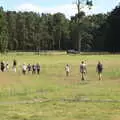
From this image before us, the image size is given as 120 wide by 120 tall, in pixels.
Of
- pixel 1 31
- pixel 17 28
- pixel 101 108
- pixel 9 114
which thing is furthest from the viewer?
pixel 17 28

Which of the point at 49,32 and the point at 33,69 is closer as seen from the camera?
the point at 33,69

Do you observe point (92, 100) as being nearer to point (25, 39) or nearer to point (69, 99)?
point (69, 99)

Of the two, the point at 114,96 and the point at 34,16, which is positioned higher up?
the point at 34,16

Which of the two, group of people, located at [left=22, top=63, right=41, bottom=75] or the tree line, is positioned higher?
the tree line

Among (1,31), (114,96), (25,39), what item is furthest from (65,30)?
(114,96)

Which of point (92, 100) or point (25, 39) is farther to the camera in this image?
point (25, 39)

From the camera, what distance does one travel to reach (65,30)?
562 feet

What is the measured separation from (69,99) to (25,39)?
143 metres

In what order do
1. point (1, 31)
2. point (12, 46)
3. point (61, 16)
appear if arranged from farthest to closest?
1. point (61, 16)
2. point (12, 46)
3. point (1, 31)

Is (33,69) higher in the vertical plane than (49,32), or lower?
lower

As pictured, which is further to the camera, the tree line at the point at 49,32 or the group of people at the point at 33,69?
the tree line at the point at 49,32

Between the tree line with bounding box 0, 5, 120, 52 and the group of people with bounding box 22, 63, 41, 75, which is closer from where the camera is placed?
the group of people with bounding box 22, 63, 41, 75

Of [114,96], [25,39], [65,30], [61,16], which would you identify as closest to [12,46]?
[25,39]

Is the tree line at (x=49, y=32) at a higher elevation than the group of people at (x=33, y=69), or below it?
higher
